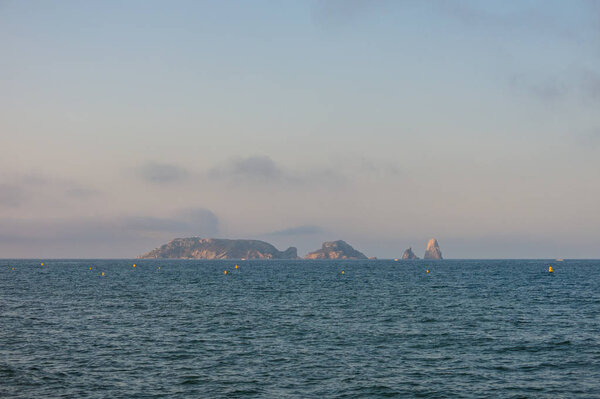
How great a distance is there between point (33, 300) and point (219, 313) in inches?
1399

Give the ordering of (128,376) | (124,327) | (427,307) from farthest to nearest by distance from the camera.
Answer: (427,307) < (124,327) < (128,376)

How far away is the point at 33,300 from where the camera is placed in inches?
3553

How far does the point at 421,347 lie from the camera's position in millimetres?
50656

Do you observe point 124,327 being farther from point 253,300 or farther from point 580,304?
point 580,304

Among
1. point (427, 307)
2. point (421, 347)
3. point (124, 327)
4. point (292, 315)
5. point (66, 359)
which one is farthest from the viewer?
point (427, 307)

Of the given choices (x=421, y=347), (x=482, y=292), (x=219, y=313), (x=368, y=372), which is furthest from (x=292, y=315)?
(x=482, y=292)

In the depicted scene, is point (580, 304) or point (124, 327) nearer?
point (124, 327)

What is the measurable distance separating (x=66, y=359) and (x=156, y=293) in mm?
62709

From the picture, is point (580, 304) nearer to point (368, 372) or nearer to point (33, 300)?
point (368, 372)

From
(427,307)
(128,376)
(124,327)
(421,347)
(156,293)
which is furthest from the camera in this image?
(156,293)

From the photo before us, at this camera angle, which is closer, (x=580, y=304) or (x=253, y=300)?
(x=580, y=304)

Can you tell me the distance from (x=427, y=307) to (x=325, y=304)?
1492cm

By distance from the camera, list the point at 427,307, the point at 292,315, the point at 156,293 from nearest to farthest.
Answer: the point at 292,315, the point at 427,307, the point at 156,293

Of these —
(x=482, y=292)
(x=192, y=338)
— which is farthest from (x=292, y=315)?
(x=482, y=292)
